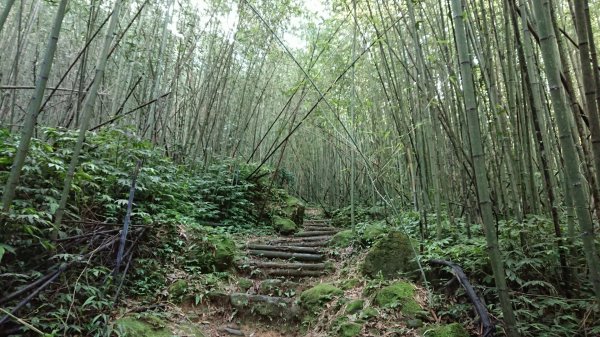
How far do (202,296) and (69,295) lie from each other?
981 mm

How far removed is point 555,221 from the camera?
1735 mm

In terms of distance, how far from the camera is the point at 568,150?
108cm

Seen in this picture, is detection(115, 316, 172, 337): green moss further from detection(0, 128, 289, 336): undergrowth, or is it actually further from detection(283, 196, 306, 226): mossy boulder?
detection(283, 196, 306, 226): mossy boulder

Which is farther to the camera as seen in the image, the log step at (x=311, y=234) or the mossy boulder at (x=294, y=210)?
the mossy boulder at (x=294, y=210)

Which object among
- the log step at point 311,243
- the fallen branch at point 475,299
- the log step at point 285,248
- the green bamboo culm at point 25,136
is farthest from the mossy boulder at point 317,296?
the green bamboo culm at point 25,136

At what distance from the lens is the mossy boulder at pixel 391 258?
2.58 m

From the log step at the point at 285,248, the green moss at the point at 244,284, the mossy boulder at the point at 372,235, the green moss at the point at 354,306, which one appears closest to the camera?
the green moss at the point at 354,306

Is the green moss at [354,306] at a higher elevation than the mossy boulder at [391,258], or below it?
below

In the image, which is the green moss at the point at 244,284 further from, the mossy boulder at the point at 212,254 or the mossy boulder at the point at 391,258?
the mossy boulder at the point at 391,258

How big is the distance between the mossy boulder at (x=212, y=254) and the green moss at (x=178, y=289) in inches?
13.7

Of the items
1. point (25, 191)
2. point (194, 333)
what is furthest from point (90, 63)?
point (194, 333)

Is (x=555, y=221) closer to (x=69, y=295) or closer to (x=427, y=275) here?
(x=427, y=275)

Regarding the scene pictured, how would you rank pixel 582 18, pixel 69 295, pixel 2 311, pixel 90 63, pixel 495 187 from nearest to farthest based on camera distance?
pixel 582 18 → pixel 2 311 → pixel 69 295 → pixel 495 187 → pixel 90 63

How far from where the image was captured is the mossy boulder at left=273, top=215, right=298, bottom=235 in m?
4.94
